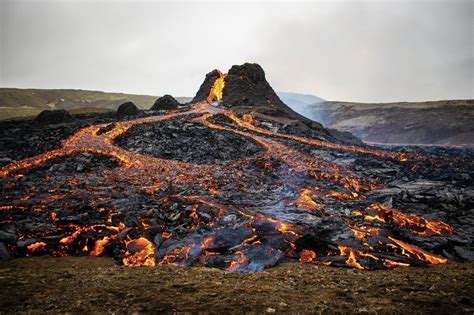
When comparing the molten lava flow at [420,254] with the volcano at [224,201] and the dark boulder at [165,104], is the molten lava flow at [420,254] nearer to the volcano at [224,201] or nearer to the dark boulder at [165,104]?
the volcano at [224,201]

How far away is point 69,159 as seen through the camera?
2627cm

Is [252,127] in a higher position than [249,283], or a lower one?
higher

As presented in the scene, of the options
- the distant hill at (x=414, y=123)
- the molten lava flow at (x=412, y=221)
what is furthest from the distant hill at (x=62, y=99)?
the molten lava flow at (x=412, y=221)

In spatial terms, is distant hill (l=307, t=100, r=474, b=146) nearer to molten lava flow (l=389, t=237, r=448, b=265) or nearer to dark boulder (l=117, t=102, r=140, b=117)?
dark boulder (l=117, t=102, r=140, b=117)

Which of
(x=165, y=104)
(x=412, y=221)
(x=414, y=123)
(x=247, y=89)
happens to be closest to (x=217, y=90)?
(x=247, y=89)

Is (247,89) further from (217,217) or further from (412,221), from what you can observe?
(217,217)

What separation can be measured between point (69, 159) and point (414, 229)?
25047 millimetres

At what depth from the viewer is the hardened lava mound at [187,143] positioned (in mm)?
30312

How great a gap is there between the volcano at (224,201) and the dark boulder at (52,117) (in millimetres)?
5523

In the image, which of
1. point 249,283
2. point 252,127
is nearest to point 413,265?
point 249,283

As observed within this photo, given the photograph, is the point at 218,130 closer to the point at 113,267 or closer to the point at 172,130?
the point at 172,130

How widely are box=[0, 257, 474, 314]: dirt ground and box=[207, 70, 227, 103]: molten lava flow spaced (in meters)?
53.3

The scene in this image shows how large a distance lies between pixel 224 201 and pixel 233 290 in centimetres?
882

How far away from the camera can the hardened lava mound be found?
30.3 metres
